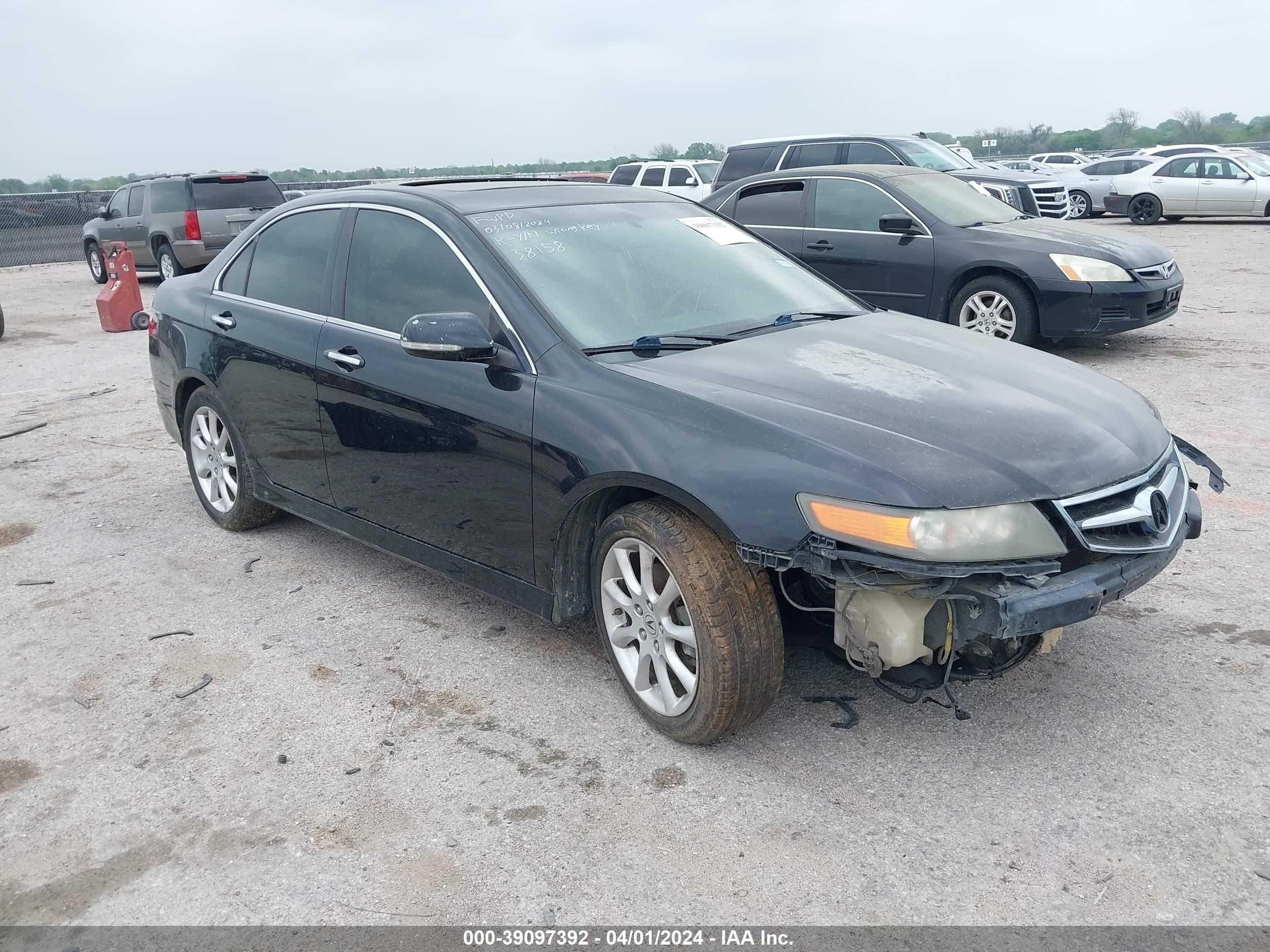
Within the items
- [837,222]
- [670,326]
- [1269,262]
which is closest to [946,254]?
[837,222]

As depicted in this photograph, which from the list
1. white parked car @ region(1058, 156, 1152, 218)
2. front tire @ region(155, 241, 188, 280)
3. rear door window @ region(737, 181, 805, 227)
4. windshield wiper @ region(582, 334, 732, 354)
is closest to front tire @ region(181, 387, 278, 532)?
windshield wiper @ region(582, 334, 732, 354)

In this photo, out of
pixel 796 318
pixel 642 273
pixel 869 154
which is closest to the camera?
pixel 642 273

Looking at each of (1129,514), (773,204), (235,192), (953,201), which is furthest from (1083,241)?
(235,192)

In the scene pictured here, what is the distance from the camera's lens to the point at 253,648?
4.15 m

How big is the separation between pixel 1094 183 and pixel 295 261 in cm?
2448

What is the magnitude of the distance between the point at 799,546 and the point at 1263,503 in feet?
11.6

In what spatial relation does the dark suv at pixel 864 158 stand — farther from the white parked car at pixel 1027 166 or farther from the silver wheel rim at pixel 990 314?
the white parked car at pixel 1027 166

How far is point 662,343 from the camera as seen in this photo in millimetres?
3688

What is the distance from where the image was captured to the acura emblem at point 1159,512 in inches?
122

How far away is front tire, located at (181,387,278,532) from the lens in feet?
16.9

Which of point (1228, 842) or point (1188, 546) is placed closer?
point (1228, 842)

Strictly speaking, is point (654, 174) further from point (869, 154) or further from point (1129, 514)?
point (1129, 514)

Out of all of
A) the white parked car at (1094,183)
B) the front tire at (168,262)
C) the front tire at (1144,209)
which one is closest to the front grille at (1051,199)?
the white parked car at (1094,183)

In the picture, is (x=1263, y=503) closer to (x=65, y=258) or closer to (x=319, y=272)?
(x=319, y=272)
